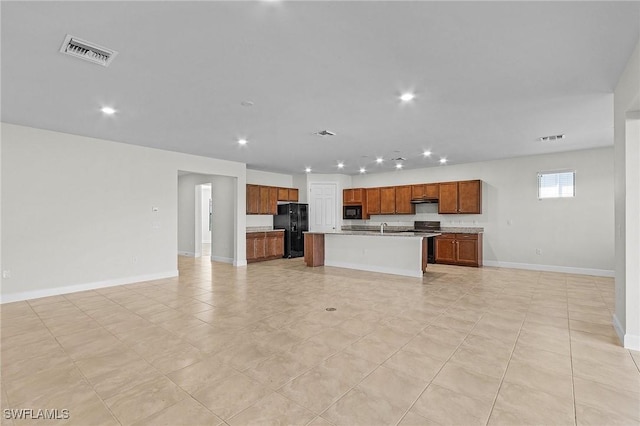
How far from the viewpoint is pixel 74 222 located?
17.2 ft

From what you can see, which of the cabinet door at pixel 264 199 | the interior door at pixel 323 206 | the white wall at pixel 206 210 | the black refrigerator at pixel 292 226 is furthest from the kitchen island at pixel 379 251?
the white wall at pixel 206 210

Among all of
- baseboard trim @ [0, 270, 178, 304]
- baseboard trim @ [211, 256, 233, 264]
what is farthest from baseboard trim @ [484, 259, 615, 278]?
baseboard trim @ [0, 270, 178, 304]

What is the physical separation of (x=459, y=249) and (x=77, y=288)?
827cm

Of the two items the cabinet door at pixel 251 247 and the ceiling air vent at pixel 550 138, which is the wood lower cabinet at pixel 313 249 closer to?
the cabinet door at pixel 251 247

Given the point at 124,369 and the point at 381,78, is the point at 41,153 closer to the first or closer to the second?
the point at 124,369

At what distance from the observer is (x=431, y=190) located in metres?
8.54

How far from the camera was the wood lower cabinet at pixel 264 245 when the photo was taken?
28.1ft

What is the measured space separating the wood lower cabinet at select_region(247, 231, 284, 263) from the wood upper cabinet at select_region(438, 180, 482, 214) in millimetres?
4841

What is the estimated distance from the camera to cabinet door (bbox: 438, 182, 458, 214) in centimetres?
812

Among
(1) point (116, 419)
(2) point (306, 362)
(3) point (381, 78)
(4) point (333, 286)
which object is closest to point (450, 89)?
(3) point (381, 78)

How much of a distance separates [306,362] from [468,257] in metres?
6.38

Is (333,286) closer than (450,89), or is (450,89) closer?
(450,89)

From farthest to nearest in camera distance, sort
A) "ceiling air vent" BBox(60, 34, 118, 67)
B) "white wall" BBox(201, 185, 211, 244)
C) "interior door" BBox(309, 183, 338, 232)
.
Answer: "white wall" BBox(201, 185, 211, 244)
"interior door" BBox(309, 183, 338, 232)
"ceiling air vent" BBox(60, 34, 118, 67)

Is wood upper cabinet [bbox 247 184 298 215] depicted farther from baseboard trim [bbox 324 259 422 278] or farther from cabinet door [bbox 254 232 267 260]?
baseboard trim [bbox 324 259 422 278]
